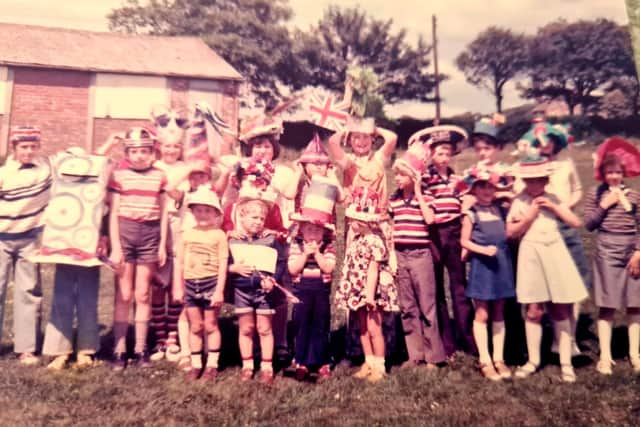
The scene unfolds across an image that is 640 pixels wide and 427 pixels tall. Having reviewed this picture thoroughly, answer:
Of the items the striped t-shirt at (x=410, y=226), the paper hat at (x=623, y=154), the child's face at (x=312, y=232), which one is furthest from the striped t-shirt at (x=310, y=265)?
the paper hat at (x=623, y=154)

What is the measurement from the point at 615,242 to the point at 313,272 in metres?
3.14

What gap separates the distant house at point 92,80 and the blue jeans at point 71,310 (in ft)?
63.0

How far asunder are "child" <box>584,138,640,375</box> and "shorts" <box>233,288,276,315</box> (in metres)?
3.43

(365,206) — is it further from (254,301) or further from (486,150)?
(486,150)

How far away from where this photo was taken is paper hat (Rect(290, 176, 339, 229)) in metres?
5.10

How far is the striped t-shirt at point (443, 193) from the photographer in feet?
18.6

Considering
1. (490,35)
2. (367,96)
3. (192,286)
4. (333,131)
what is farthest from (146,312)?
(490,35)

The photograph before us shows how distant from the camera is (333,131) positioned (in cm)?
585

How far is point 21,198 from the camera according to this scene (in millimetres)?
5617

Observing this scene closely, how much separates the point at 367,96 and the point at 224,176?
78.9 inches

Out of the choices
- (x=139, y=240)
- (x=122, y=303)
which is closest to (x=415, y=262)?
(x=139, y=240)

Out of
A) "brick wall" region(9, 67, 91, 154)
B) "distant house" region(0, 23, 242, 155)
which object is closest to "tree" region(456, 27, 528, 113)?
"distant house" region(0, 23, 242, 155)

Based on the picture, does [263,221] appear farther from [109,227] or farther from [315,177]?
[109,227]

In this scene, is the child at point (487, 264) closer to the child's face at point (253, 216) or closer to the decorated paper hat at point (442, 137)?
the decorated paper hat at point (442, 137)
